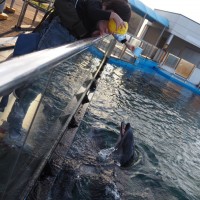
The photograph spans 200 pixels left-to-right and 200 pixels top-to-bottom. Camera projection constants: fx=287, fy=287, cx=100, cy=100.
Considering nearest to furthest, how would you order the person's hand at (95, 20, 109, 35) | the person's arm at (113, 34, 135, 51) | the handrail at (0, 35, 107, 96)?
1. the handrail at (0, 35, 107, 96)
2. the person's hand at (95, 20, 109, 35)
3. the person's arm at (113, 34, 135, 51)

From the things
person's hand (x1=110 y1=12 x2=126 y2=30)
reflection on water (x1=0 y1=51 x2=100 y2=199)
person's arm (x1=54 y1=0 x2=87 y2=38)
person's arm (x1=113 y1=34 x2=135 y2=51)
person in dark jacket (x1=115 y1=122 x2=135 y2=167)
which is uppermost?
person's hand (x1=110 y1=12 x2=126 y2=30)

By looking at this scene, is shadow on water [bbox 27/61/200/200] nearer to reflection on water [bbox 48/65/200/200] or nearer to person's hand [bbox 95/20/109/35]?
reflection on water [bbox 48/65/200/200]

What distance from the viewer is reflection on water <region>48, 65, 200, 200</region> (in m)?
5.40

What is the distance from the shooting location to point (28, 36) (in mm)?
3145

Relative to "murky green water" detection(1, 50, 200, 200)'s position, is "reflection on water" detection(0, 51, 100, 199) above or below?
above

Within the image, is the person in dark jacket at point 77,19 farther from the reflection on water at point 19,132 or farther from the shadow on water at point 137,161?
the shadow on water at point 137,161

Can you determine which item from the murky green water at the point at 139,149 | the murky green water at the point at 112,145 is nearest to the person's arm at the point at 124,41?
the murky green water at the point at 112,145

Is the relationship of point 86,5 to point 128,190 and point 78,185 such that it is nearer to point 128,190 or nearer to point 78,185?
point 78,185

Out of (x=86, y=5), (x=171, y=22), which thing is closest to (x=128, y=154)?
(x=86, y=5)

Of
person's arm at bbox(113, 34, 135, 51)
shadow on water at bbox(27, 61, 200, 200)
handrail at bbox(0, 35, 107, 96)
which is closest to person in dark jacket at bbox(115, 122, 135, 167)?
shadow on water at bbox(27, 61, 200, 200)

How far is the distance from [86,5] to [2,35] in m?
4.86

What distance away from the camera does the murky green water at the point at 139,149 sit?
214 inches

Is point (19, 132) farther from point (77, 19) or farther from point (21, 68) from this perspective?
point (77, 19)

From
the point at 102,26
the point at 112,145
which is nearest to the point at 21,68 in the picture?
the point at 102,26
